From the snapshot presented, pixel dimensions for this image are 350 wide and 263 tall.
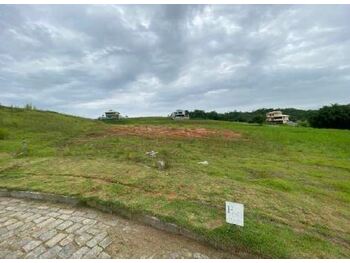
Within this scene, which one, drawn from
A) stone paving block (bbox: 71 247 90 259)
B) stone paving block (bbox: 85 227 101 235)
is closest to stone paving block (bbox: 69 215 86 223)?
stone paving block (bbox: 85 227 101 235)

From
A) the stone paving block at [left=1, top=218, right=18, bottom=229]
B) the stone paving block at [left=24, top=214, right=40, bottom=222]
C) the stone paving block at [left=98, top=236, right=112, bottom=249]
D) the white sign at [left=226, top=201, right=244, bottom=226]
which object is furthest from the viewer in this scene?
the stone paving block at [left=24, top=214, right=40, bottom=222]

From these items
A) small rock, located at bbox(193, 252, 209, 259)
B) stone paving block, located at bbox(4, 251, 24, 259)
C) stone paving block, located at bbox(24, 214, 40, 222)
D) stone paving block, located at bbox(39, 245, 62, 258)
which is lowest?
small rock, located at bbox(193, 252, 209, 259)

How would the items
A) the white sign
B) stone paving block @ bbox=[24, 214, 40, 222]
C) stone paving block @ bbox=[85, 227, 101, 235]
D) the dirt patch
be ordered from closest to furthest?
the white sign → stone paving block @ bbox=[85, 227, 101, 235] → stone paving block @ bbox=[24, 214, 40, 222] → the dirt patch

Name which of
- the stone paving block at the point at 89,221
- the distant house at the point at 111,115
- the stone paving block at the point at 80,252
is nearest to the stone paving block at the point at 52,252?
the stone paving block at the point at 80,252

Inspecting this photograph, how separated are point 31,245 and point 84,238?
0.74 meters

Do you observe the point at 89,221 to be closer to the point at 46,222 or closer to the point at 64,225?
the point at 64,225

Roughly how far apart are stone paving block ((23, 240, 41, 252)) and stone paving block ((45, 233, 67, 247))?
143 mm

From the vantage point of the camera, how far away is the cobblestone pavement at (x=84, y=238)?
346cm

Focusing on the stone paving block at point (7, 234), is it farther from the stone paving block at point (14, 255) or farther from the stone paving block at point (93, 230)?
the stone paving block at point (93, 230)

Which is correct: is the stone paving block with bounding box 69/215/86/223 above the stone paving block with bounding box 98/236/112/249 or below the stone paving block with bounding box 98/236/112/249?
above

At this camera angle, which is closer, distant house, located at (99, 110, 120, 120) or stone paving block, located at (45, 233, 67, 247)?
stone paving block, located at (45, 233, 67, 247)

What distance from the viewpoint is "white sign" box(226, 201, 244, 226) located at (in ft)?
11.5

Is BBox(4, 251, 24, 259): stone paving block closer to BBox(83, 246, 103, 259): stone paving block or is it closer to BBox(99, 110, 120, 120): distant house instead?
BBox(83, 246, 103, 259): stone paving block
